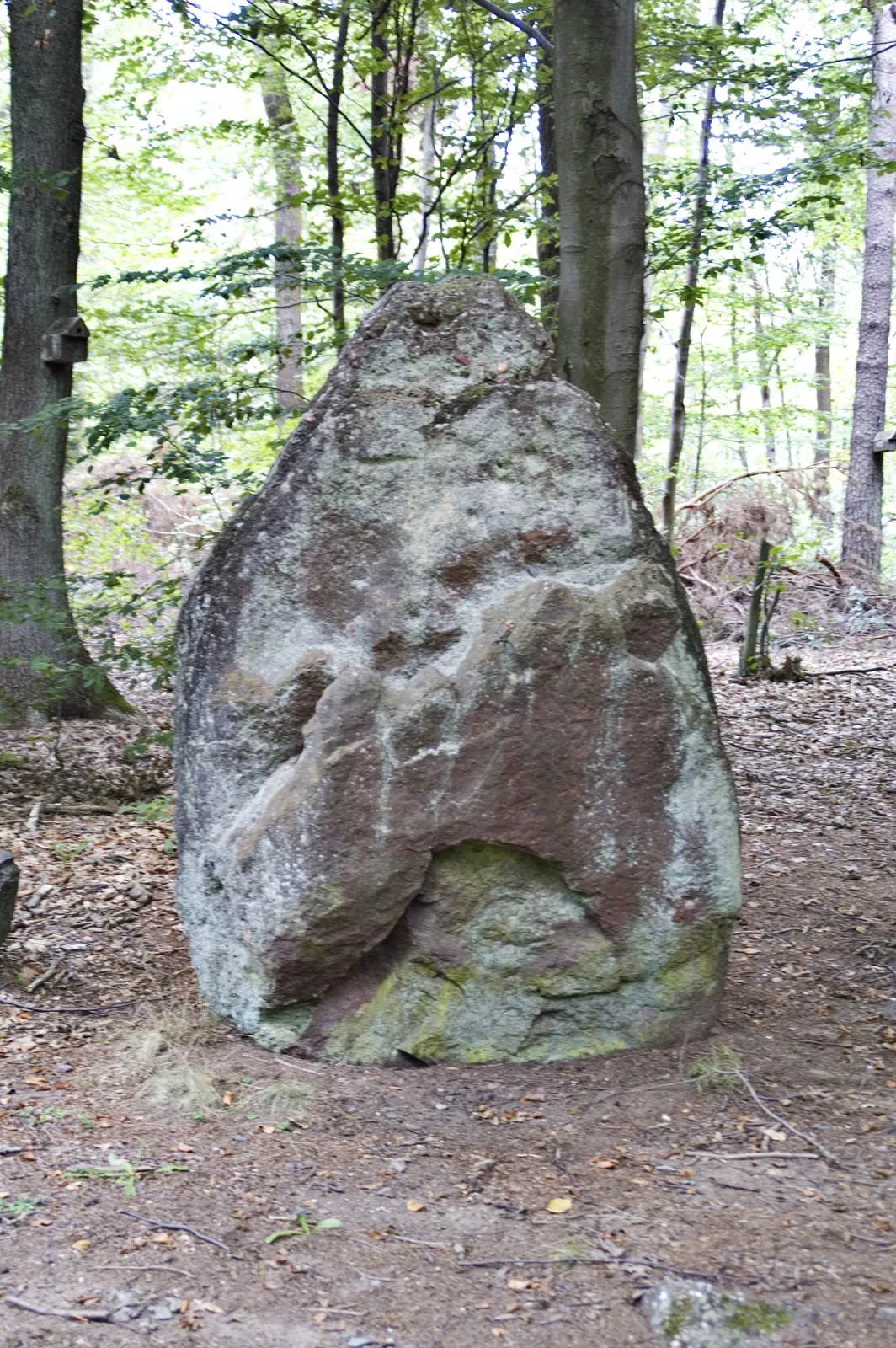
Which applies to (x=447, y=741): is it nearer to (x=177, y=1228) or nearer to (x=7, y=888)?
(x=177, y=1228)

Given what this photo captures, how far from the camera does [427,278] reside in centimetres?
656

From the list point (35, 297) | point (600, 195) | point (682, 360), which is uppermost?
point (600, 195)

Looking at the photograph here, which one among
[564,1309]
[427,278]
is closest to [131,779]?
[427,278]

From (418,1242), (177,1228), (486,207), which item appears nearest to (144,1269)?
(177,1228)

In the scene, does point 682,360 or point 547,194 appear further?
point 682,360

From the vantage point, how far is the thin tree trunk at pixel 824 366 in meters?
17.1

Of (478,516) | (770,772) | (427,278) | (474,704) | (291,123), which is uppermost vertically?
(291,123)

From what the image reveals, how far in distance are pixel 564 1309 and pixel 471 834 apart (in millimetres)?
1394

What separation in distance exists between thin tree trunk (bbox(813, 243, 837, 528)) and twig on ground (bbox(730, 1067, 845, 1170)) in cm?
1357

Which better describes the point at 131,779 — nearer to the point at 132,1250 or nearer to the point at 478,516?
the point at 478,516

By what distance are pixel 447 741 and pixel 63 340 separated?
5.46 meters

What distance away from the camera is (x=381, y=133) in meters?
7.79

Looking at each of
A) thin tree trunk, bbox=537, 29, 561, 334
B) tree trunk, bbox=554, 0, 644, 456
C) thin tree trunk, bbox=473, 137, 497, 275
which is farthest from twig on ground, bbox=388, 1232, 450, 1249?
thin tree trunk, bbox=473, 137, 497, 275

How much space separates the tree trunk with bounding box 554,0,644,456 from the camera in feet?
18.6
